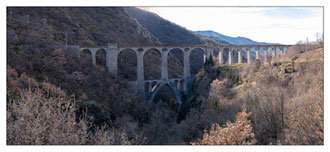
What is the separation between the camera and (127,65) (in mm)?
48562

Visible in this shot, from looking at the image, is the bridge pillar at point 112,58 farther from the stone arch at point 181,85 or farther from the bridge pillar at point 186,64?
the stone arch at point 181,85

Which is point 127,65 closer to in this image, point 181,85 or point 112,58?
point 112,58

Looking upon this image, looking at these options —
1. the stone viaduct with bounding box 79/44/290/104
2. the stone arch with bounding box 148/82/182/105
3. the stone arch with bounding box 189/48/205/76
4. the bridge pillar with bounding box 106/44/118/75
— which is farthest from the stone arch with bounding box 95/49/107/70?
the stone arch with bounding box 189/48/205/76

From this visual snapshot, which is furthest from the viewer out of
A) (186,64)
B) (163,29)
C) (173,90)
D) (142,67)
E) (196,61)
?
(163,29)

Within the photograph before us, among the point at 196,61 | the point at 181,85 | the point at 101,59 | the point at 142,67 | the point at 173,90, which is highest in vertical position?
the point at 196,61

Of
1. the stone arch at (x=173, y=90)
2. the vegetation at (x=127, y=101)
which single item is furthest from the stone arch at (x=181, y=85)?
the vegetation at (x=127, y=101)

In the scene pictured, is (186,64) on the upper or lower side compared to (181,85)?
upper

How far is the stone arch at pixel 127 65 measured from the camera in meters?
45.1

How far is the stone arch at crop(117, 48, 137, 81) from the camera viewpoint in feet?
148

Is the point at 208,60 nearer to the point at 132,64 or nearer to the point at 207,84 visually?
the point at 207,84

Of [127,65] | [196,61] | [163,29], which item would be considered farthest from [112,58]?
[163,29]

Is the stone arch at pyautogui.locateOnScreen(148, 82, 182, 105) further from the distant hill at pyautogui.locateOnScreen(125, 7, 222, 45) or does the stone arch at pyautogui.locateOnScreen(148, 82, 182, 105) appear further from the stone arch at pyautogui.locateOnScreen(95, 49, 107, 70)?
the distant hill at pyautogui.locateOnScreen(125, 7, 222, 45)

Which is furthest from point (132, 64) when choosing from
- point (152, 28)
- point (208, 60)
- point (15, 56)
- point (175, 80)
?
point (152, 28)

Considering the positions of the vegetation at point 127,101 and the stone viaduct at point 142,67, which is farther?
the stone viaduct at point 142,67
